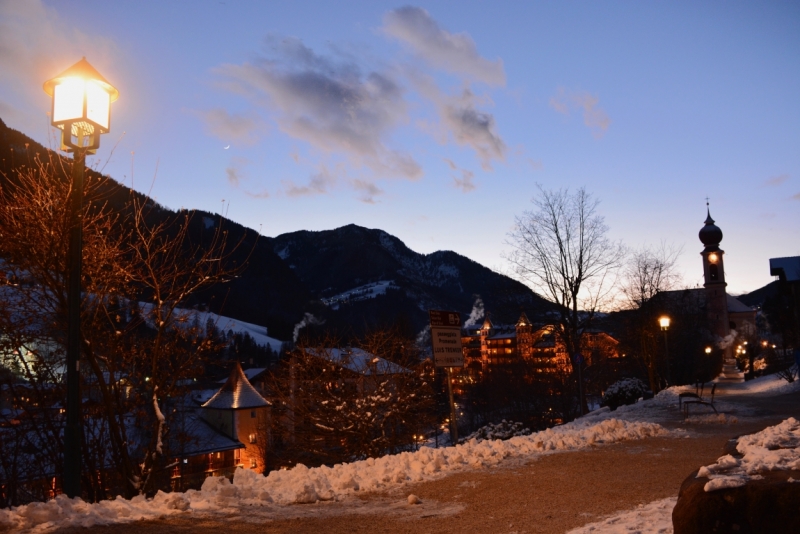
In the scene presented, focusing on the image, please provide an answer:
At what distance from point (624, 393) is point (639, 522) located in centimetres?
2088

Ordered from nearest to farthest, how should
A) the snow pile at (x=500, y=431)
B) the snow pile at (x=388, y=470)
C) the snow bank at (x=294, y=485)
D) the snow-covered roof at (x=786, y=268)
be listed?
the snow bank at (x=294, y=485) → the snow pile at (x=388, y=470) → the snow pile at (x=500, y=431) → the snow-covered roof at (x=786, y=268)

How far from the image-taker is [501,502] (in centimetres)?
750

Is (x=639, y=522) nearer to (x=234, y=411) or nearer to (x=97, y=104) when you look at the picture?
(x=97, y=104)

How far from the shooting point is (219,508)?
7.04 metres

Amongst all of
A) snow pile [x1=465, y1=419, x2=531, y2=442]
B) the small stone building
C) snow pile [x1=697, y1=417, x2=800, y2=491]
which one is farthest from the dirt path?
the small stone building

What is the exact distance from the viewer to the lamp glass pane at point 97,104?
7734 millimetres

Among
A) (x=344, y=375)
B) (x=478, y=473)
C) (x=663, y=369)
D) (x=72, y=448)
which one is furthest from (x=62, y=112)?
(x=663, y=369)

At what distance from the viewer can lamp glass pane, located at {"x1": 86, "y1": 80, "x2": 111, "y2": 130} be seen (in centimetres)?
773

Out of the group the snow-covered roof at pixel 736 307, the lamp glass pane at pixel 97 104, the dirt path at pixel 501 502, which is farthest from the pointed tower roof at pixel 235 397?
the snow-covered roof at pixel 736 307

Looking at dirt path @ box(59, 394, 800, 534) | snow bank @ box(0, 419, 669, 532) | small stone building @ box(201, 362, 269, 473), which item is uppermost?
snow bank @ box(0, 419, 669, 532)

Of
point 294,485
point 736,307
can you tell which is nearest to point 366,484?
point 294,485

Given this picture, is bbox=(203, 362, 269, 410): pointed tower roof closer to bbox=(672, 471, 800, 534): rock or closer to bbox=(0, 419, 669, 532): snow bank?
bbox=(0, 419, 669, 532): snow bank

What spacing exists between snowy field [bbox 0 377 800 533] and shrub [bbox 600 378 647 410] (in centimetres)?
1348

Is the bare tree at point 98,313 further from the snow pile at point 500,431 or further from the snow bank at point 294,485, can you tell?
the snow pile at point 500,431
